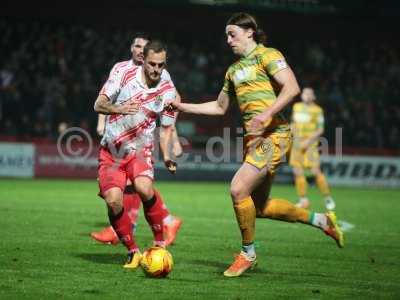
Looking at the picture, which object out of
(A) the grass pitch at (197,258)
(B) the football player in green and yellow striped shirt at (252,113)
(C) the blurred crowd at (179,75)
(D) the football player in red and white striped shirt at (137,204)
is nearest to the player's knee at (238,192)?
(B) the football player in green and yellow striped shirt at (252,113)

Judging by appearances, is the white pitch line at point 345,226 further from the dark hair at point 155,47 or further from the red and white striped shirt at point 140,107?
the dark hair at point 155,47

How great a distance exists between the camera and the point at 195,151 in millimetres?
26031

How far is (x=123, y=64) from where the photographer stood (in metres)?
8.88

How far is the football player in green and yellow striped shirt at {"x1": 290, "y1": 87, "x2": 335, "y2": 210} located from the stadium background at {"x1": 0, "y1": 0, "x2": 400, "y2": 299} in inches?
38.7

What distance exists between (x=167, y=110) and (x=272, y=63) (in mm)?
1215

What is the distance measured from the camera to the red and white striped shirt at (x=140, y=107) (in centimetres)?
855

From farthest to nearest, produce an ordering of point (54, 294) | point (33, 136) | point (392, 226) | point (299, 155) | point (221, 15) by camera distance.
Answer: point (221, 15) < point (33, 136) < point (299, 155) < point (392, 226) < point (54, 294)

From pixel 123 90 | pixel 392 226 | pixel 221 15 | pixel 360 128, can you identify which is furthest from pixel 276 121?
pixel 221 15

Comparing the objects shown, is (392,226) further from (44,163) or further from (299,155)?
(44,163)

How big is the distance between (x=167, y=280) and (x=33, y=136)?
1737 cm

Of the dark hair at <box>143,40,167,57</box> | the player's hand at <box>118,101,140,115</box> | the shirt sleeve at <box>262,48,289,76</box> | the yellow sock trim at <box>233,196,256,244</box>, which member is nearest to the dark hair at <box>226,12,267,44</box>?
the shirt sleeve at <box>262,48,289,76</box>

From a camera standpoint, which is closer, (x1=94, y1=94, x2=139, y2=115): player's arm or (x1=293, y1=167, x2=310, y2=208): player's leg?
(x1=94, y1=94, x2=139, y2=115): player's arm

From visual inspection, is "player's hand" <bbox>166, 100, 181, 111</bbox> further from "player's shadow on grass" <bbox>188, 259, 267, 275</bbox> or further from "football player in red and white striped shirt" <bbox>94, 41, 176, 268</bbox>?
"player's shadow on grass" <bbox>188, 259, 267, 275</bbox>

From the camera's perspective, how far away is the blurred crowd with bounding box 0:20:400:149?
80.0 ft
